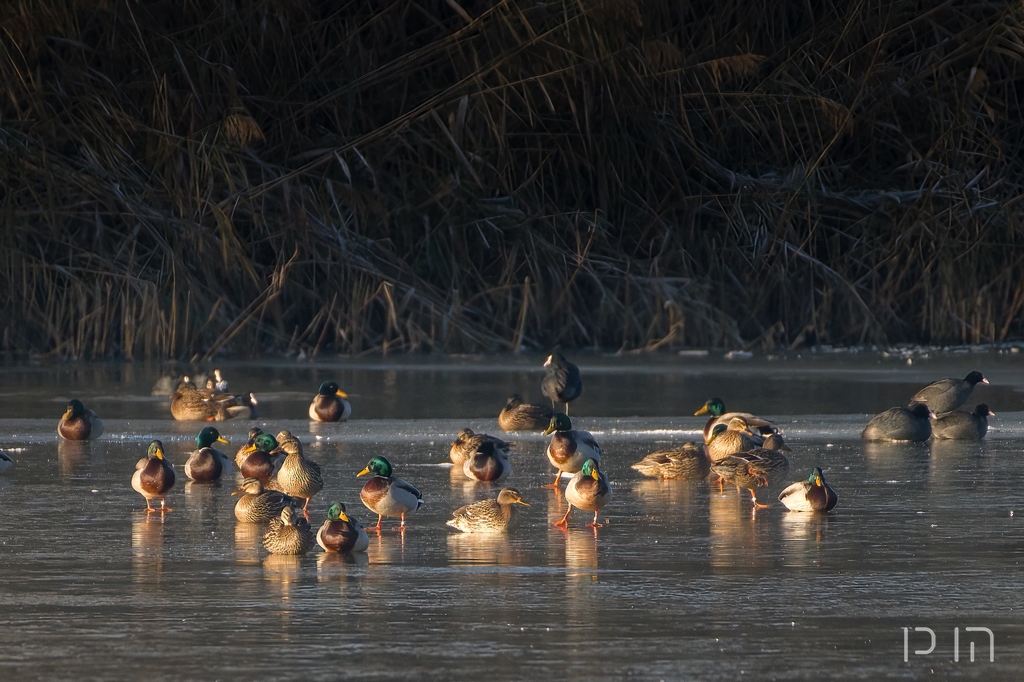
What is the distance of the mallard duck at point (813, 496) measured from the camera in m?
7.70

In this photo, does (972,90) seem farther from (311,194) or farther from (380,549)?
(380,549)

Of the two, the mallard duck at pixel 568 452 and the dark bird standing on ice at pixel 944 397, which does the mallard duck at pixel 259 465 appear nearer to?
the mallard duck at pixel 568 452

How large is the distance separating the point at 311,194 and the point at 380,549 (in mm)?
14147

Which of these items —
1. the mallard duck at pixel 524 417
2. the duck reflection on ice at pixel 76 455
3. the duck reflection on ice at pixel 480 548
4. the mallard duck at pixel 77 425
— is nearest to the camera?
the duck reflection on ice at pixel 480 548

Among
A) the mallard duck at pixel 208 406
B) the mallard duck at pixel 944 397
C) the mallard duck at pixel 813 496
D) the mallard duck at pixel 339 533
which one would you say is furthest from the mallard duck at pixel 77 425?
the mallard duck at pixel 944 397

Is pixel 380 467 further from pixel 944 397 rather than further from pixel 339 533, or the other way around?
pixel 944 397

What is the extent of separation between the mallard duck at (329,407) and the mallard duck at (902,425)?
3693 millimetres

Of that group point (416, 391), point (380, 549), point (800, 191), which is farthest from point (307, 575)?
point (800, 191)

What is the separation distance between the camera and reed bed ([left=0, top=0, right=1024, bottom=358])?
1955cm

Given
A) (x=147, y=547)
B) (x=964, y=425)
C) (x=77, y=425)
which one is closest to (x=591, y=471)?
(x=147, y=547)

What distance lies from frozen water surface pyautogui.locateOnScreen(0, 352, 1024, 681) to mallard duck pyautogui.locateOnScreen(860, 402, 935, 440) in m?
0.16

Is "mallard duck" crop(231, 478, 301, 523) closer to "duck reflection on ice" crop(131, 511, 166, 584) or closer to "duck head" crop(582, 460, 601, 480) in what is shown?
"duck reflection on ice" crop(131, 511, 166, 584)

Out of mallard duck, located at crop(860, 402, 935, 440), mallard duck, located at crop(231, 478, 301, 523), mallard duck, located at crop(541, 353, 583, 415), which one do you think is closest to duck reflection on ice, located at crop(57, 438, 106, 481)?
mallard duck, located at crop(231, 478, 301, 523)

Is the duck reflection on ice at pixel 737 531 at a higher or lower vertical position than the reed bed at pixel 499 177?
lower
